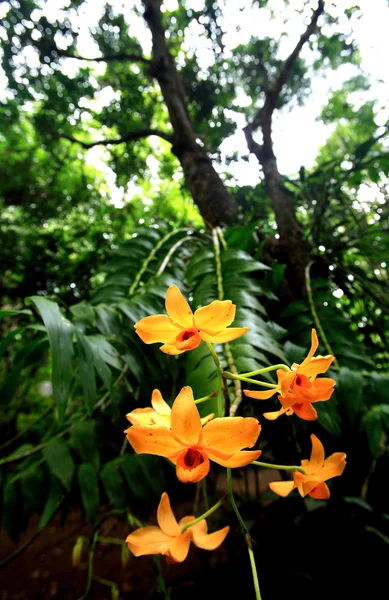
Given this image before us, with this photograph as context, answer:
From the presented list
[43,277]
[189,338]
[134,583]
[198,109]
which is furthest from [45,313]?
[198,109]

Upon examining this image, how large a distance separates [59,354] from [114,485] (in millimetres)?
444

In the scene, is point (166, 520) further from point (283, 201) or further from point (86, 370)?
point (283, 201)

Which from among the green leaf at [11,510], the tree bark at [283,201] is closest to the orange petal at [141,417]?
the green leaf at [11,510]

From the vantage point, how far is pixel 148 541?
0.34m

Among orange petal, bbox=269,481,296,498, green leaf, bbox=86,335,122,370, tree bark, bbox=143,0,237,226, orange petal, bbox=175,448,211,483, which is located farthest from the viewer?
tree bark, bbox=143,0,237,226

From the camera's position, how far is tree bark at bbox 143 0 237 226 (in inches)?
65.4

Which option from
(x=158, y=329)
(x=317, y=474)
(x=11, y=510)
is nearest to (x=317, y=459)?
(x=317, y=474)

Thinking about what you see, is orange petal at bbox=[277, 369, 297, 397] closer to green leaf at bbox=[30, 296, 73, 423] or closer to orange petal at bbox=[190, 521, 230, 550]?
orange petal at bbox=[190, 521, 230, 550]

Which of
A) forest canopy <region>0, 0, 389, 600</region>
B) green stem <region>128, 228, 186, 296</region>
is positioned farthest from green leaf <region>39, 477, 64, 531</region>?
green stem <region>128, 228, 186, 296</region>

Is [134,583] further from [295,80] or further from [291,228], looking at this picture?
[295,80]

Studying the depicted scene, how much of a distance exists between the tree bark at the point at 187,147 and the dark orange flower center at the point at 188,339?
1289mm

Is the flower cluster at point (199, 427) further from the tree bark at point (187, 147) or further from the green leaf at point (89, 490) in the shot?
the tree bark at point (187, 147)

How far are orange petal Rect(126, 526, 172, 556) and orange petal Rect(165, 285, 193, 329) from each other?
0.68ft

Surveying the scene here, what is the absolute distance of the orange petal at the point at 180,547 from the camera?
32 cm
